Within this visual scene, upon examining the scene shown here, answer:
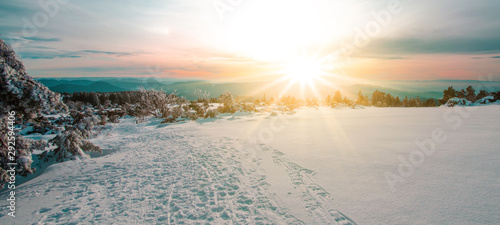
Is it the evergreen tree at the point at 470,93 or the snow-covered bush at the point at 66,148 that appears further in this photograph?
the evergreen tree at the point at 470,93

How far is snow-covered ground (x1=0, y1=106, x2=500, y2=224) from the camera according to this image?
3.30 meters

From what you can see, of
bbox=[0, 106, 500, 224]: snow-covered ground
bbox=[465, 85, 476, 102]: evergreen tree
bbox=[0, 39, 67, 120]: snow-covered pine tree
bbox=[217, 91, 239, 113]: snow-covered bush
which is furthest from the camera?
bbox=[465, 85, 476, 102]: evergreen tree

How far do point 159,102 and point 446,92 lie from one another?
137ft

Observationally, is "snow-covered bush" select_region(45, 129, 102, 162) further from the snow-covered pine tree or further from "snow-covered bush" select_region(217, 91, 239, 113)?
"snow-covered bush" select_region(217, 91, 239, 113)

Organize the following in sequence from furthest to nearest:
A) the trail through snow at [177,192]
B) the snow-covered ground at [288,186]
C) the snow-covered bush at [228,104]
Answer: the snow-covered bush at [228,104] → the trail through snow at [177,192] → the snow-covered ground at [288,186]

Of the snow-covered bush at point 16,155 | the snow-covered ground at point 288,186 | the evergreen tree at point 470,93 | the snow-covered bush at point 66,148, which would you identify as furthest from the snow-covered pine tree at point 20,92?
the evergreen tree at point 470,93

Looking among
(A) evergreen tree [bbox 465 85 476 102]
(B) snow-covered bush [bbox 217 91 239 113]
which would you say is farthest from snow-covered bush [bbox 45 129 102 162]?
(A) evergreen tree [bbox 465 85 476 102]

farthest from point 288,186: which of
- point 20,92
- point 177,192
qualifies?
point 20,92

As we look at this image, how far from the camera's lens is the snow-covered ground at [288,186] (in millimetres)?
3297

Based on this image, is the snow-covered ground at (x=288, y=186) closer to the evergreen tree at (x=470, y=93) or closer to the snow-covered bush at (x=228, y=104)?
the snow-covered bush at (x=228, y=104)

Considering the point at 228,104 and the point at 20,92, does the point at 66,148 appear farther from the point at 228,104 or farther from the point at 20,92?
the point at 228,104

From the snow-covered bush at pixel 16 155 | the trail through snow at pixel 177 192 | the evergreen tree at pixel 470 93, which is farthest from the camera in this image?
the evergreen tree at pixel 470 93

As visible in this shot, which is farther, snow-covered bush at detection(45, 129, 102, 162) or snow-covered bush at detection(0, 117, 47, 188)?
snow-covered bush at detection(45, 129, 102, 162)

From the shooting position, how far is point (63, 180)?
17.0 feet
